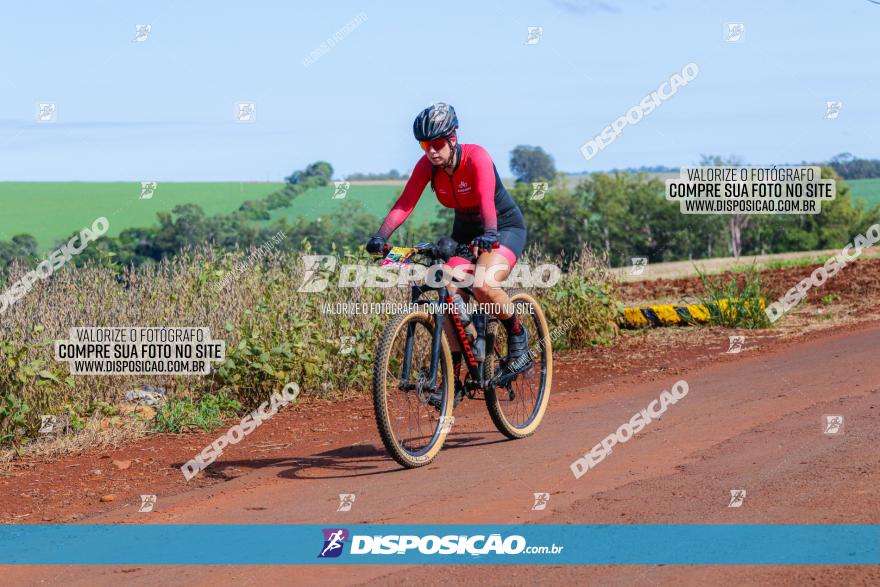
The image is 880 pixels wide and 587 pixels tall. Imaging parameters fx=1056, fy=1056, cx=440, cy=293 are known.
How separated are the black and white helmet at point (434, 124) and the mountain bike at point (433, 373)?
792mm

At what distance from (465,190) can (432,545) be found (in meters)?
3.01

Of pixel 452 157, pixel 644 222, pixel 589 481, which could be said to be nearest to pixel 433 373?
pixel 589 481

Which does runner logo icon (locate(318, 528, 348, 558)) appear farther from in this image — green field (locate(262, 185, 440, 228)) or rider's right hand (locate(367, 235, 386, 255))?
green field (locate(262, 185, 440, 228))

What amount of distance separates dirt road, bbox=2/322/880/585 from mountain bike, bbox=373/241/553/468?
0.24 metres

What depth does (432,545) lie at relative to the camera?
5.74 metres

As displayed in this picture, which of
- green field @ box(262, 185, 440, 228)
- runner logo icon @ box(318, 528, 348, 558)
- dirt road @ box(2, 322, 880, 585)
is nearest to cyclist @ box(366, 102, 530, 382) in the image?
dirt road @ box(2, 322, 880, 585)

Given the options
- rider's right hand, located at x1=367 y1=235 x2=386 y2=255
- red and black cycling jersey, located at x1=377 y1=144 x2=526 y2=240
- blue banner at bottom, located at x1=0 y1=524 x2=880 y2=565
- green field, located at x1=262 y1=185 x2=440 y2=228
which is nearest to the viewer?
blue banner at bottom, located at x1=0 y1=524 x2=880 y2=565

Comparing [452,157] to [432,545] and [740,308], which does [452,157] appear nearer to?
[432,545]

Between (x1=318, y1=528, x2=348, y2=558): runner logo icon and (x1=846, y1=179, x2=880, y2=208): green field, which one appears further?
(x1=846, y1=179, x2=880, y2=208): green field

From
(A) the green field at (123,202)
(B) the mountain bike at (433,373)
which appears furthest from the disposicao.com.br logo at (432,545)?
(A) the green field at (123,202)

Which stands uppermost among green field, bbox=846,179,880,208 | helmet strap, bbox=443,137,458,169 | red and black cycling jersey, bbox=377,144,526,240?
green field, bbox=846,179,880,208

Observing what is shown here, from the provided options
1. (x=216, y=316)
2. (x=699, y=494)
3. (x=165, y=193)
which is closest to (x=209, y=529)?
(x=699, y=494)

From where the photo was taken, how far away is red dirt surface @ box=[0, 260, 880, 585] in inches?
217

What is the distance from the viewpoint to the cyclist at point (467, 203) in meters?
7.54
